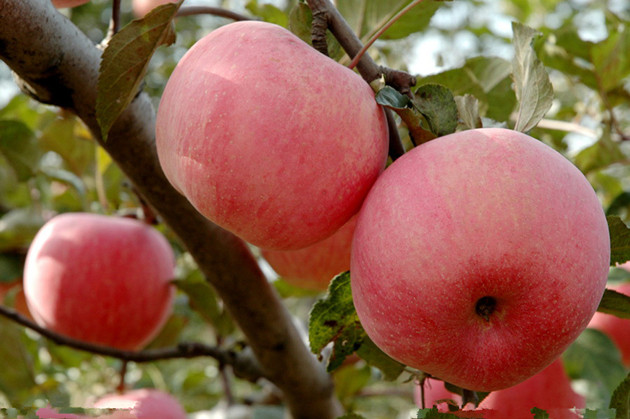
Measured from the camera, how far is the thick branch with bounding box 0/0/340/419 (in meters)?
0.68

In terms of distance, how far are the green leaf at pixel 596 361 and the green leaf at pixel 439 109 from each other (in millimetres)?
510

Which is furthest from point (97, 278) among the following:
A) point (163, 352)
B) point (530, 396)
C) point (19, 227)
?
→ point (530, 396)

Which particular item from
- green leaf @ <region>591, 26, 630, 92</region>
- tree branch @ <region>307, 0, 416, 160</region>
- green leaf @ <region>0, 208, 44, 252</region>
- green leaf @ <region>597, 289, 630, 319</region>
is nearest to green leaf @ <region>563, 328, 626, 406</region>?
green leaf @ <region>597, 289, 630, 319</region>

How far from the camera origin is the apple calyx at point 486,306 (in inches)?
22.5

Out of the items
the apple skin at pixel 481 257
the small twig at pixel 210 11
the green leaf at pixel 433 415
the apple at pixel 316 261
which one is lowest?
the apple at pixel 316 261

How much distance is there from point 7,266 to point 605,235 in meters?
1.34

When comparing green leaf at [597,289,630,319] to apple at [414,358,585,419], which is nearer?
green leaf at [597,289,630,319]

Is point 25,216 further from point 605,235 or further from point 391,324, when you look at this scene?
point 605,235

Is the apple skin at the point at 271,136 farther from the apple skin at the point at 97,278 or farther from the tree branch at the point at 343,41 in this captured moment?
the apple skin at the point at 97,278

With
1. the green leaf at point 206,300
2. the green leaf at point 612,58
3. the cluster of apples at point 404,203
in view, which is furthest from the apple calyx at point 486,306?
the green leaf at point 612,58

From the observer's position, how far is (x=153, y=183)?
0.83 meters

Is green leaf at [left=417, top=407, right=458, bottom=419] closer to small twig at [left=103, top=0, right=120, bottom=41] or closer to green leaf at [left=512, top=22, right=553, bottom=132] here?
green leaf at [left=512, top=22, right=553, bottom=132]

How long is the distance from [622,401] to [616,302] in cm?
19

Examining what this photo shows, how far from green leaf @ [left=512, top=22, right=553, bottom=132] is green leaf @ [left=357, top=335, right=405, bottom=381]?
30 cm
